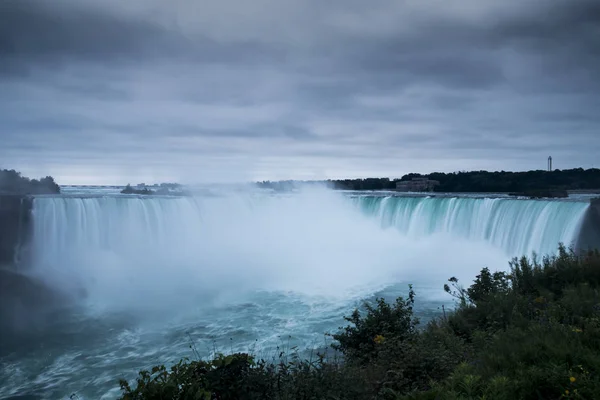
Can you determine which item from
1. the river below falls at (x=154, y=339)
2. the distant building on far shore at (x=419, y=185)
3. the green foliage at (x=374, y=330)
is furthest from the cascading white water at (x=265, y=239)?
the distant building on far shore at (x=419, y=185)

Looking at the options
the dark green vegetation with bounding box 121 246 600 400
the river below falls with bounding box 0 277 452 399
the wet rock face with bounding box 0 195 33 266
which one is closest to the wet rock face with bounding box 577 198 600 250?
the river below falls with bounding box 0 277 452 399

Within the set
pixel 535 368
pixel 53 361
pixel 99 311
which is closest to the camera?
pixel 535 368

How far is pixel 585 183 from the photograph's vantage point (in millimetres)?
39125

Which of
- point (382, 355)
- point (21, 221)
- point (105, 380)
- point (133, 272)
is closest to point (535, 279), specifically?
point (382, 355)

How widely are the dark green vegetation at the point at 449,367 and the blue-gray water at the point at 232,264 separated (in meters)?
4.64

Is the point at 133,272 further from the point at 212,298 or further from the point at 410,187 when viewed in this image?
the point at 410,187

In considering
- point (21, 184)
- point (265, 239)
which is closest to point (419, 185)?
point (265, 239)

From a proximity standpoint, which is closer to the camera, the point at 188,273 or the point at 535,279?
the point at 535,279

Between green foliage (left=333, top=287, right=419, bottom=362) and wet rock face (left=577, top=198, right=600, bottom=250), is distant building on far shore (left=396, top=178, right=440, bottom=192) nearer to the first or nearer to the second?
wet rock face (left=577, top=198, right=600, bottom=250)

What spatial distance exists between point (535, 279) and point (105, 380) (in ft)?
34.0

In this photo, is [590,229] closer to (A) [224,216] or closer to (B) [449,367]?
(B) [449,367]

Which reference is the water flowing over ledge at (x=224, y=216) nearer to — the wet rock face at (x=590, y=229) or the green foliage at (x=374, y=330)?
the wet rock face at (x=590, y=229)

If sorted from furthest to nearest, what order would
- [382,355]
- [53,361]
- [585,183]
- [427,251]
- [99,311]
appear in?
[585,183]
[427,251]
[99,311]
[53,361]
[382,355]

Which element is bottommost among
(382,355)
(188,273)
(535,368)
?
(188,273)
